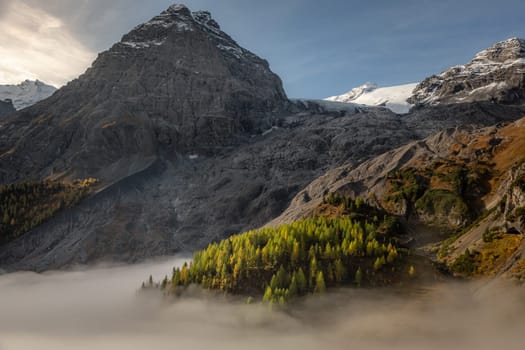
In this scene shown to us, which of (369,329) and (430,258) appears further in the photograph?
(430,258)

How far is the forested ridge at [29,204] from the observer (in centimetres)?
17525

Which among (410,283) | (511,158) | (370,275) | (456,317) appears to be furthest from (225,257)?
(511,158)

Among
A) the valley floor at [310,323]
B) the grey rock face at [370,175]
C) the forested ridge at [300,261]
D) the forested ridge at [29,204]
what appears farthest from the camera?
the forested ridge at [29,204]

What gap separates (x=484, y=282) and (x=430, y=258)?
A: 19650 millimetres

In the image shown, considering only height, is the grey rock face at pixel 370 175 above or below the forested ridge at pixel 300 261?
above

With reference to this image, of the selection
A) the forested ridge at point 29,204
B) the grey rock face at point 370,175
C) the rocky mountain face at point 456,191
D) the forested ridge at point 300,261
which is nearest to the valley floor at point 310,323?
the forested ridge at point 300,261

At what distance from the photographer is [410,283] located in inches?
2970

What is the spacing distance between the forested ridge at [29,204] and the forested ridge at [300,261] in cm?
10654

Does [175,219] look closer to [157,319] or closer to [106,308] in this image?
[106,308]

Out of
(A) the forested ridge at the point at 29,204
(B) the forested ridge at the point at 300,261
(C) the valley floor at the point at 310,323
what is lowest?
(C) the valley floor at the point at 310,323

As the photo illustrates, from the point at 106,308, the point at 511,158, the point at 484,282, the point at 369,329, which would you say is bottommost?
the point at 106,308

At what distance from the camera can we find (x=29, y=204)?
612ft

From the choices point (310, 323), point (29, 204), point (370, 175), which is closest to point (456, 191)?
point (370, 175)

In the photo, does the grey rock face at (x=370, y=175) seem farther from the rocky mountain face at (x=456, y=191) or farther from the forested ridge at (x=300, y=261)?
the forested ridge at (x=300, y=261)
